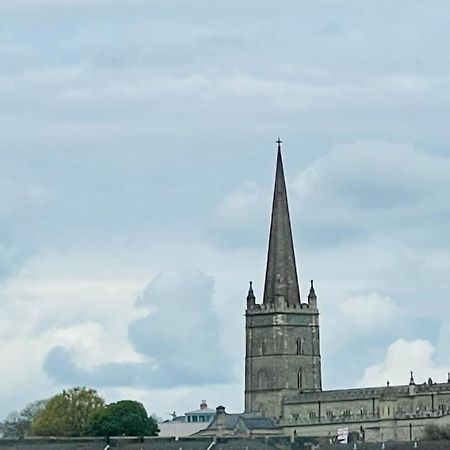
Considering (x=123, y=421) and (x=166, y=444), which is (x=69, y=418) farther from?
(x=166, y=444)

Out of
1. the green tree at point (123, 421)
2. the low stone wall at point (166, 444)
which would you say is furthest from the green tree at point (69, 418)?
the low stone wall at point (166, 444)

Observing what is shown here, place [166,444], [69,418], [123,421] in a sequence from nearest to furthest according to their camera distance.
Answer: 1. [166,444]
2. [123,421]
3. [69,418]

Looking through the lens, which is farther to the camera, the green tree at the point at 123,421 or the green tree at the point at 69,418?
the green tree at the point at 69,418

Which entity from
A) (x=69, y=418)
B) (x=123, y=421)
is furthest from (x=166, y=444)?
(x=69, y=418)

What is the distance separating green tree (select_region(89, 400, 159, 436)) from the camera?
182625 mm

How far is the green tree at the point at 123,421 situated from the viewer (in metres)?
183

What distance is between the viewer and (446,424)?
180125 mm

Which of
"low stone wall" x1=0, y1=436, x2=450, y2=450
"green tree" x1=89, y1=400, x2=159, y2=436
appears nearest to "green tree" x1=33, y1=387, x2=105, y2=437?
"green tree" x1=89, y1=400, x2=159, y2=436

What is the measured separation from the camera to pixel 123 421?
604ft

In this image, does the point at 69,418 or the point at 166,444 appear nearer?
the point at 166,444

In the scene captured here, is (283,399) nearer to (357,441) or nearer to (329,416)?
(329,416)

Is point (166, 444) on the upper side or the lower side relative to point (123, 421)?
lower

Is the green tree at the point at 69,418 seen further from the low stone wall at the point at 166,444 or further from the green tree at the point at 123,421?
the low stone wall at the point at 166,444

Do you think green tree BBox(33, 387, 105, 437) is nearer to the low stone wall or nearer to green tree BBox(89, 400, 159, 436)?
green tree BBox(89, 400, 159, 436)
